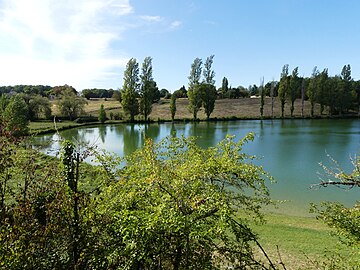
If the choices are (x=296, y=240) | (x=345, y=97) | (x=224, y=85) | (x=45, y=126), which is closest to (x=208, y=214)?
(x=296, y=240)

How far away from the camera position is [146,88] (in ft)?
170

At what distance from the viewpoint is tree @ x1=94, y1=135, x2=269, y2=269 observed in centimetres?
357

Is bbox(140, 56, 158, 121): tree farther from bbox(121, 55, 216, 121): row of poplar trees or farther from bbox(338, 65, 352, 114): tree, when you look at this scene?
bbox(338, 65, 352, 114): tree

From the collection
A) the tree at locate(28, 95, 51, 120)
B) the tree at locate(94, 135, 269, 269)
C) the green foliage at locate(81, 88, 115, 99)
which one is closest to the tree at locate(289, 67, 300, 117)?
the tree at locate(28, 95, 51, 120)

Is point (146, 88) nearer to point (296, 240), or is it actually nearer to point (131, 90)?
point (131, 90)

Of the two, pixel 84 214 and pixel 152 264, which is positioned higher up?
pixel 84 214

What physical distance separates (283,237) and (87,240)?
779 cm

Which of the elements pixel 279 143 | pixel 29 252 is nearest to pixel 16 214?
pixel 29 252

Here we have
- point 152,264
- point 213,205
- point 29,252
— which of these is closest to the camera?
point 29,252

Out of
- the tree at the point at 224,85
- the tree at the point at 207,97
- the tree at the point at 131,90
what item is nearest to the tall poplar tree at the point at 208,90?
the tree at the point at 207,97

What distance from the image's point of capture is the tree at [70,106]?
5219cm

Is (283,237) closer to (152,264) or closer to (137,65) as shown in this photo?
(152,264)

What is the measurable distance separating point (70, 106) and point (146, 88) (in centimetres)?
1392

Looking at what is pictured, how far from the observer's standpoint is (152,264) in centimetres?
427
